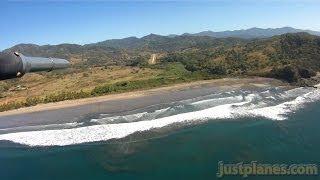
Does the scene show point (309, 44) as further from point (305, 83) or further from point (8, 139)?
point (8, 139)

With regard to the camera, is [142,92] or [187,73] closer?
[142,92]

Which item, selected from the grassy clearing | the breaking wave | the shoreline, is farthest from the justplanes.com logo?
the grassy clearing

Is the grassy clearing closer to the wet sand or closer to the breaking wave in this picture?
the wet sand

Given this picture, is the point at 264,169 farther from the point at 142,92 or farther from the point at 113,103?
the point at 142,92

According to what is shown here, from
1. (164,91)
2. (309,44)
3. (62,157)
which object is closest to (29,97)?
(164,91)

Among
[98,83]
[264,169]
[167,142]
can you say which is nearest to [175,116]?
[167,142]

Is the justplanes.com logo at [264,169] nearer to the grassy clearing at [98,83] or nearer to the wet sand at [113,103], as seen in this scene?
the wet sand at [113,103]
